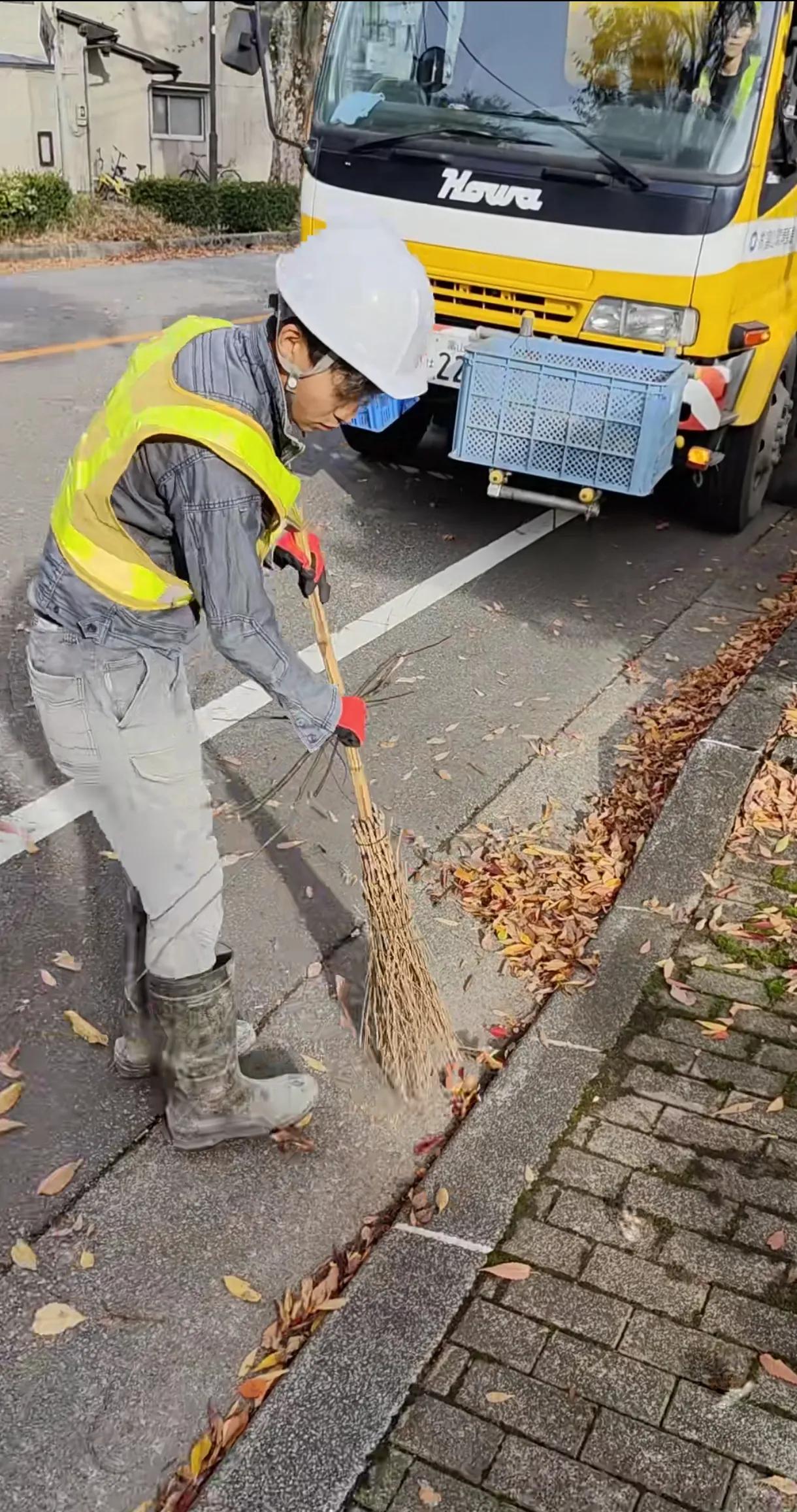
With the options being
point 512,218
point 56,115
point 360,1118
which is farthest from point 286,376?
point 56,115

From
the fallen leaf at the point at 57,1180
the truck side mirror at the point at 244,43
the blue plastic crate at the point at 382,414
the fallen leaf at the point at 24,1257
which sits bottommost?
the fallen leaf at the point at 57,1180

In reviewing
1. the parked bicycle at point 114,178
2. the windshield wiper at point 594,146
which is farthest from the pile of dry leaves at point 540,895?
the parked bicycle at point 114,178

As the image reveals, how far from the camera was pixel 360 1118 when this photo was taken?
3.04 metres

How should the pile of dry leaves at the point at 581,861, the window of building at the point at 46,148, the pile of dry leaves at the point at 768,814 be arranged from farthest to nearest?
the window of building at the point at 46,148, the pile of dry leaves at the point at 768,814, the pile of dry leaves at the point at 581,861

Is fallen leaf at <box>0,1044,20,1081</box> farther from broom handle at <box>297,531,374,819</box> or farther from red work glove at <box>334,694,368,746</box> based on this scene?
red work glove at <box>334,694,368,746</box>

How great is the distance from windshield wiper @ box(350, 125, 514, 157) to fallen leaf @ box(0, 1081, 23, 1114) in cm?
492

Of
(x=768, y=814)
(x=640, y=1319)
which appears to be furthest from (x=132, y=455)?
(x=768, y=814)

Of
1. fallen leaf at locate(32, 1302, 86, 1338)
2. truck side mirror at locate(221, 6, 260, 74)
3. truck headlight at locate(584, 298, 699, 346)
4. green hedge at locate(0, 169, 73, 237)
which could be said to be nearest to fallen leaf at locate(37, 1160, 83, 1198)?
fallen leaf at locate(32, 1302, 86, 1338)

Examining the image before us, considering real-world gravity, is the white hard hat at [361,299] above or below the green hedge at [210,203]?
above

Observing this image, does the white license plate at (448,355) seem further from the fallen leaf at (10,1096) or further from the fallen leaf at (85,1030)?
the fallen leaf at (10,1096)

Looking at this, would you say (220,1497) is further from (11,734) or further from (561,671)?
(561,671)

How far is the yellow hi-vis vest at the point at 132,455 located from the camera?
2211 millimetres

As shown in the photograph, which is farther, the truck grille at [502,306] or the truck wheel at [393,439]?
the truck wheel at [393,439]

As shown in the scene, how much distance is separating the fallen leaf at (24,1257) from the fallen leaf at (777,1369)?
1461 millimetres
